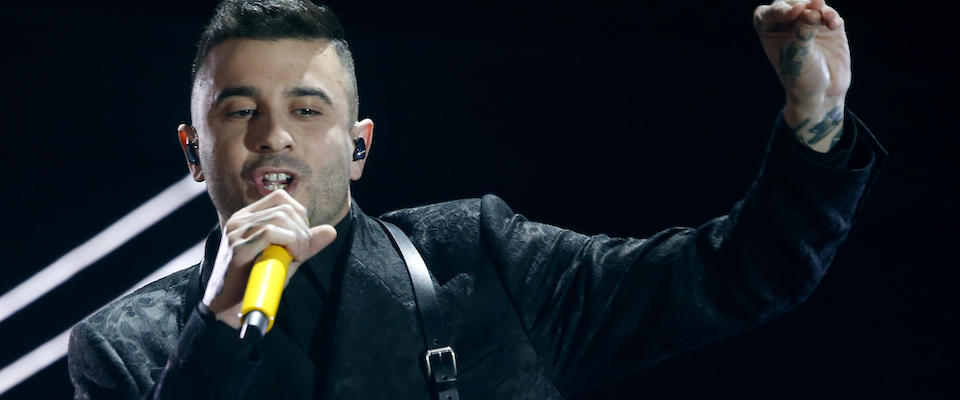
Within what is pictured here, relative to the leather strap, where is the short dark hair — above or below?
above

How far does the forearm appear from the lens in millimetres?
1185

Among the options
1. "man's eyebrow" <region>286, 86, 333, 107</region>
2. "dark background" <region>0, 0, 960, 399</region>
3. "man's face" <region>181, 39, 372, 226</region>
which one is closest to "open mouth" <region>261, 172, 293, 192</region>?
"man's face" <region>181, 39, 372, 226</region>

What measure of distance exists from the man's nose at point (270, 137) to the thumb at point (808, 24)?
25.7 inches

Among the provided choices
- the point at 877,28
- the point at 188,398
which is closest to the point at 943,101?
the point at 877,28

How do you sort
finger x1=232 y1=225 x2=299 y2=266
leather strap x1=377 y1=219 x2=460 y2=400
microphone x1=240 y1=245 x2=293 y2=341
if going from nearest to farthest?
1. microphone x1=240 y1=245 x2=293 y2=341
2. finger x1=232 y1=225 x2=299 y2=266
3. leather strap x1=377 y1=219 x2=460 y2=400

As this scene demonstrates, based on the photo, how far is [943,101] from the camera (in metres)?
2.35

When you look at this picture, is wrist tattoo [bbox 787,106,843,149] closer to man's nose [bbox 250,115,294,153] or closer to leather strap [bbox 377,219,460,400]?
leather strap [bbox 377,219,460,400]

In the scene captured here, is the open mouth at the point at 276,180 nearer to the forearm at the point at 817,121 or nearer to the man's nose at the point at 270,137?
the man's nose at the point at 270,137

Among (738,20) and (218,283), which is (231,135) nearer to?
(218,283)

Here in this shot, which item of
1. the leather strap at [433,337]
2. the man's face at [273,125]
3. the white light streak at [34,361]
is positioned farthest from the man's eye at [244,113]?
the white light streak at [34,361]

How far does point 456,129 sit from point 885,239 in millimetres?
984

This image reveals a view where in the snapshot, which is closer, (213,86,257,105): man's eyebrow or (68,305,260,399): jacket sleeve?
(68,305,260,399): jacket sleeve

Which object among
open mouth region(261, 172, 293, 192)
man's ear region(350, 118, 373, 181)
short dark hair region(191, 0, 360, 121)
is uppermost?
short dark hair region(191, 0, 360, 121)

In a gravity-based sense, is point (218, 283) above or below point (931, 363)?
above
